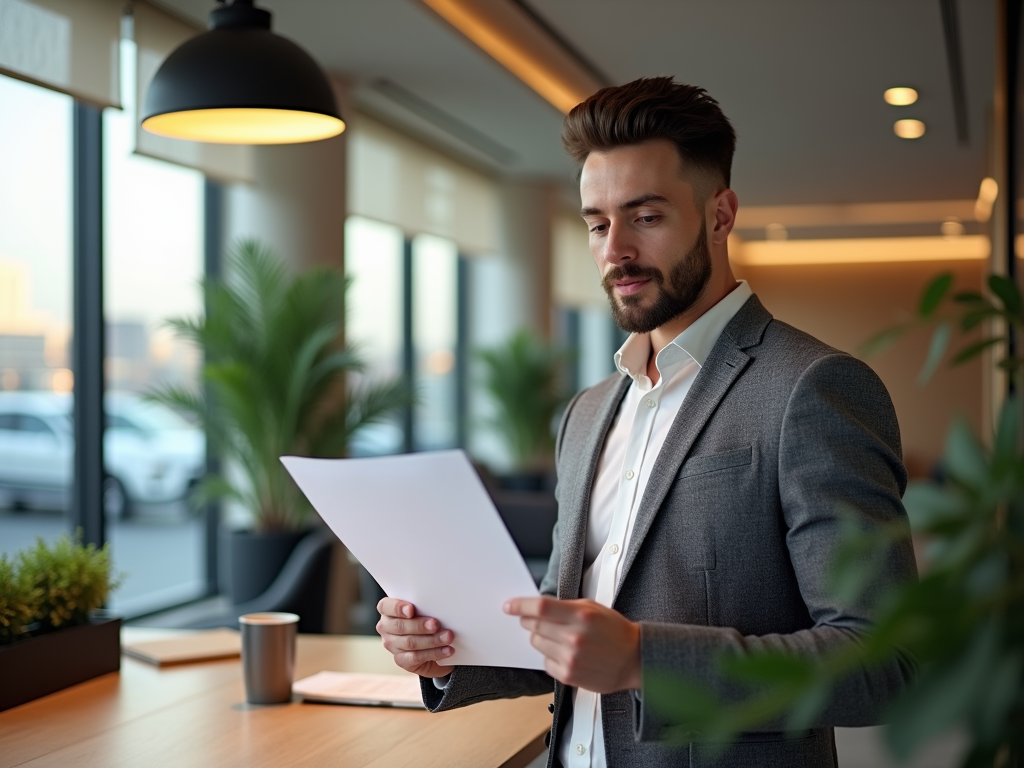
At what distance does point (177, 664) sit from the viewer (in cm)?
236

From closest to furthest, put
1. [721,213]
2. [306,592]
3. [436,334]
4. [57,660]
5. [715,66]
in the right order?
[721,213], [57,660], [306,592], [715,66], [436,334]

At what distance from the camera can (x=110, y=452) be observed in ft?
17.9

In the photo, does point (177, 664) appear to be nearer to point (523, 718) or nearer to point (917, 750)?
point (523, 718)

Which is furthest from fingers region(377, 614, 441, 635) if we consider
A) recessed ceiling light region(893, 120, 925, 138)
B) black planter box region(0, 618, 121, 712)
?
recessed ceiling light region(893, 120, 925, 138)

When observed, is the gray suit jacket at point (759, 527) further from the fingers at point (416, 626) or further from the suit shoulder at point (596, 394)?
the suit shoulder at point (596, 394)

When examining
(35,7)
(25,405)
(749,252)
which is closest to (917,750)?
(35,7)

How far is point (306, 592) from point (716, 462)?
9.70 feet

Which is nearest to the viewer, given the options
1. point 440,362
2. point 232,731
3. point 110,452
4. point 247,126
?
point 232,731

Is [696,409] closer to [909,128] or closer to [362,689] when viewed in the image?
[362,689]

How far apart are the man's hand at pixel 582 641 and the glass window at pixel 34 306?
4019 millimetres

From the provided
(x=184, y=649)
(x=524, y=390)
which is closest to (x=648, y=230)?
(x=184, y=649)

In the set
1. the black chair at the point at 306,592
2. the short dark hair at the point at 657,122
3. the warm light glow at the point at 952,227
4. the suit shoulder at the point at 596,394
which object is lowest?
the black chair at the point at 306,592

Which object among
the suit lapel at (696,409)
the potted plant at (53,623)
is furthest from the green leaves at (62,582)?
the suit lapel at (696,409)

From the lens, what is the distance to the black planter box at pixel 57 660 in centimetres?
198
